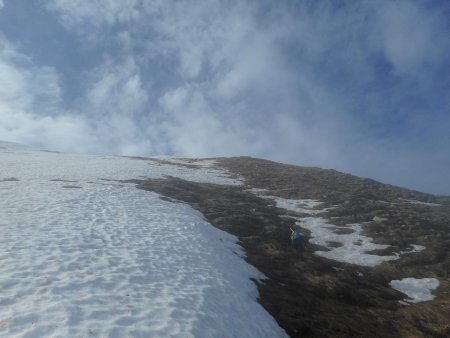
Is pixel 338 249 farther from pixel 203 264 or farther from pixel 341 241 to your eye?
pixel 203 264

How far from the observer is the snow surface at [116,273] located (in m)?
9.12

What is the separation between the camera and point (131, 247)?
51.1 ft

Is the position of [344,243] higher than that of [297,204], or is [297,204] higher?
[297,204]

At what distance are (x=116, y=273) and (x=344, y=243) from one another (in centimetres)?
1973

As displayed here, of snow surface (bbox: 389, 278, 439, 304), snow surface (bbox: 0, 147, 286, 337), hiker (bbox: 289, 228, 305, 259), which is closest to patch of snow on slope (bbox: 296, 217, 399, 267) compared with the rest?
hiker (bbox: 289, 228, 305, 259)

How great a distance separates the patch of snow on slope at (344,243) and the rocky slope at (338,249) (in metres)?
0.07

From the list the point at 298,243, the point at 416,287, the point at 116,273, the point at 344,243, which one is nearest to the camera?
the point at 116,273

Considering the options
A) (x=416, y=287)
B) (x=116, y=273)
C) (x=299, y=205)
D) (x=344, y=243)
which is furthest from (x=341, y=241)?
(x=116, y=273)

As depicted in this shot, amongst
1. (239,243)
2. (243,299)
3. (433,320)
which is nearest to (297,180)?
(239,243)

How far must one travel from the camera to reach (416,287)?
2012 centimetres

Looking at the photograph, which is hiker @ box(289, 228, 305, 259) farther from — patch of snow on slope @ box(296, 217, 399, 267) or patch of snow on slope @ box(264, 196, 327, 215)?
patch of snow on slope @ box(264, 196, 327, 215)

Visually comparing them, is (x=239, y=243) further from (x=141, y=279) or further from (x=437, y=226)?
(x=437, y=226)

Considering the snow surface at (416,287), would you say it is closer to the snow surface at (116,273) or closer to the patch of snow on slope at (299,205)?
the snow surface at (116,273)

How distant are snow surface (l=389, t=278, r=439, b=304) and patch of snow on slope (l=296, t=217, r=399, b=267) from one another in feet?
8.49
